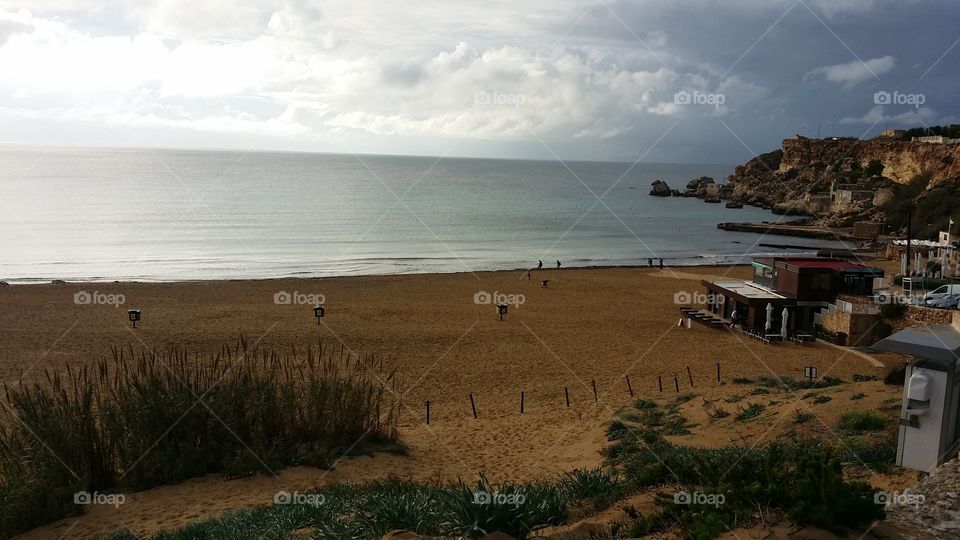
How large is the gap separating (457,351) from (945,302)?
14306mm

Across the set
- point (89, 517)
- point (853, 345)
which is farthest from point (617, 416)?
point (853, 345)

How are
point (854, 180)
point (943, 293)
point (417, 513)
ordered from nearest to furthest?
point (417, 513), point (943, 293), point (854, 180)

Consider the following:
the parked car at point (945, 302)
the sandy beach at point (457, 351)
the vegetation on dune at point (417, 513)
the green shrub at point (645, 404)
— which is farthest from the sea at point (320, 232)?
the vegetation on dune at point (417, 513)

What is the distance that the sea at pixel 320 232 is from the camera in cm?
4575

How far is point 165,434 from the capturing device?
399 inches

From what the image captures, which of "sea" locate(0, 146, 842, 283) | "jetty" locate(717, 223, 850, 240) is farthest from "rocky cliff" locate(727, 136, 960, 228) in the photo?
"sea" locate(0, 146, 842, 283)

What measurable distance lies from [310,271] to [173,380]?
33.5 meters

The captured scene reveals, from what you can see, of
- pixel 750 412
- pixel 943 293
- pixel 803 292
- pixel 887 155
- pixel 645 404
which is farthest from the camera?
pixel 887 155

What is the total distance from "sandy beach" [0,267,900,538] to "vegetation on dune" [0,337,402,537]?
373 millimetres

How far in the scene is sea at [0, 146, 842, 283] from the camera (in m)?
45.8

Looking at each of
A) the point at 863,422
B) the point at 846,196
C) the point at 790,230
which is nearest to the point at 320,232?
the point at 790,230

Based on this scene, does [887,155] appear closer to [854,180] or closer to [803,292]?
[854,180]

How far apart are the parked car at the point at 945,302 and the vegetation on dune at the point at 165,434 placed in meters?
16.6

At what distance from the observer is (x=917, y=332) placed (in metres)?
8.29
